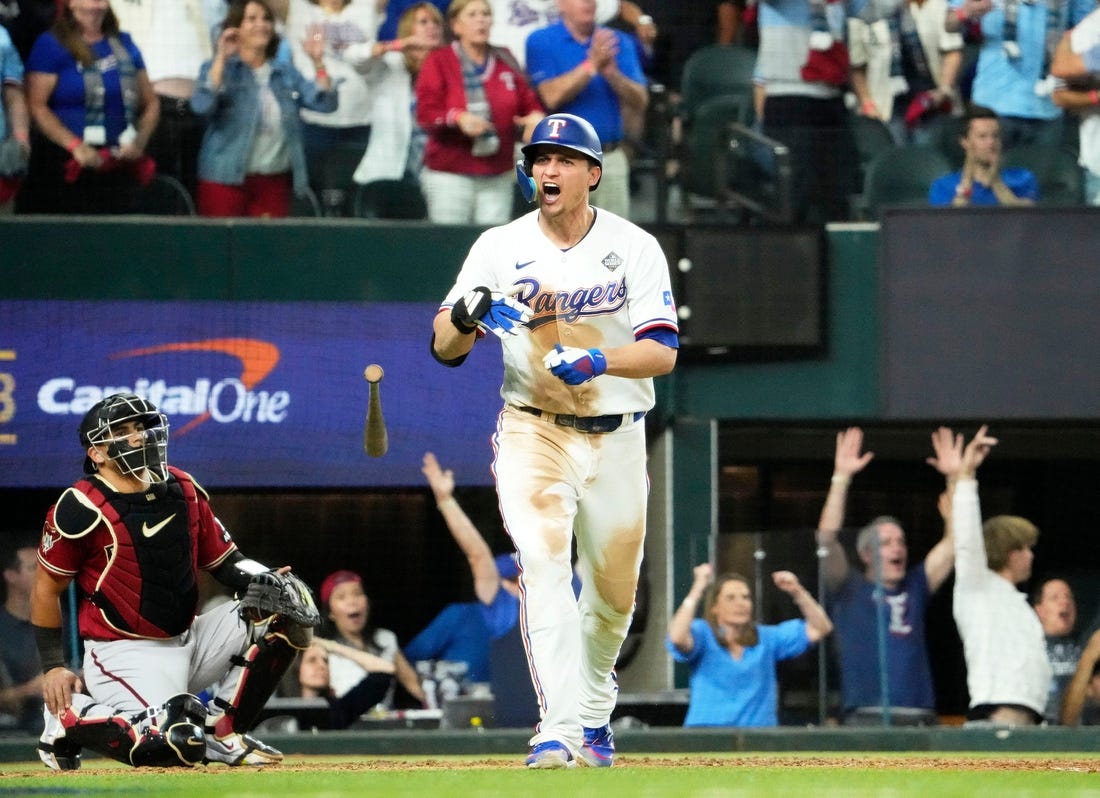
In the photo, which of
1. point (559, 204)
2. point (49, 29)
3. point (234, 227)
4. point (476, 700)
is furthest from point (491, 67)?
point (559, 204)

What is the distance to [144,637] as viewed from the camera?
693 centimetres

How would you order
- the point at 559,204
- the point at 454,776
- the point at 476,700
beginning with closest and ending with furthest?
the point at 454,776
the point at 559,204
the point at 476,700

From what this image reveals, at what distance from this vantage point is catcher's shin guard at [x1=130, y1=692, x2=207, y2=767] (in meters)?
6.50

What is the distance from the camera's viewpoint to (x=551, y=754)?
19.4 ft

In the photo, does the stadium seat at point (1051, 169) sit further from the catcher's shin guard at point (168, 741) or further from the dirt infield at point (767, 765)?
the catcher's shin guard at point (168, 741)

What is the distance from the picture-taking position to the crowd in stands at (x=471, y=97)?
426 inches

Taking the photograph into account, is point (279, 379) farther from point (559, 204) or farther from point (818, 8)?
point (559, 204)

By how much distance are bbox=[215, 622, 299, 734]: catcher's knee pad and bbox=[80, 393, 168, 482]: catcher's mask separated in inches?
27.1

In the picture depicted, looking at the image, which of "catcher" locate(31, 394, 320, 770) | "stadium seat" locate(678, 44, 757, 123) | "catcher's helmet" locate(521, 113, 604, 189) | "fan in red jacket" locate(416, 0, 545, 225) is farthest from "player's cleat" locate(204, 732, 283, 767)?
"stadium seat" locate(678, 44, 757, 123)

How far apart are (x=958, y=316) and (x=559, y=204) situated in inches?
213

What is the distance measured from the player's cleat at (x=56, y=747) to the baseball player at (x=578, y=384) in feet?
5.84

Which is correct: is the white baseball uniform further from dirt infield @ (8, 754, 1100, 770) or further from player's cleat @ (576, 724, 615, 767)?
dirt infield @ (8, 754, 1100, 770)

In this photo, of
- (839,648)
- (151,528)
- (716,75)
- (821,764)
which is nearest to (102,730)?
(151,528)

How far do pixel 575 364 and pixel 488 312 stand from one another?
0.36 meters
